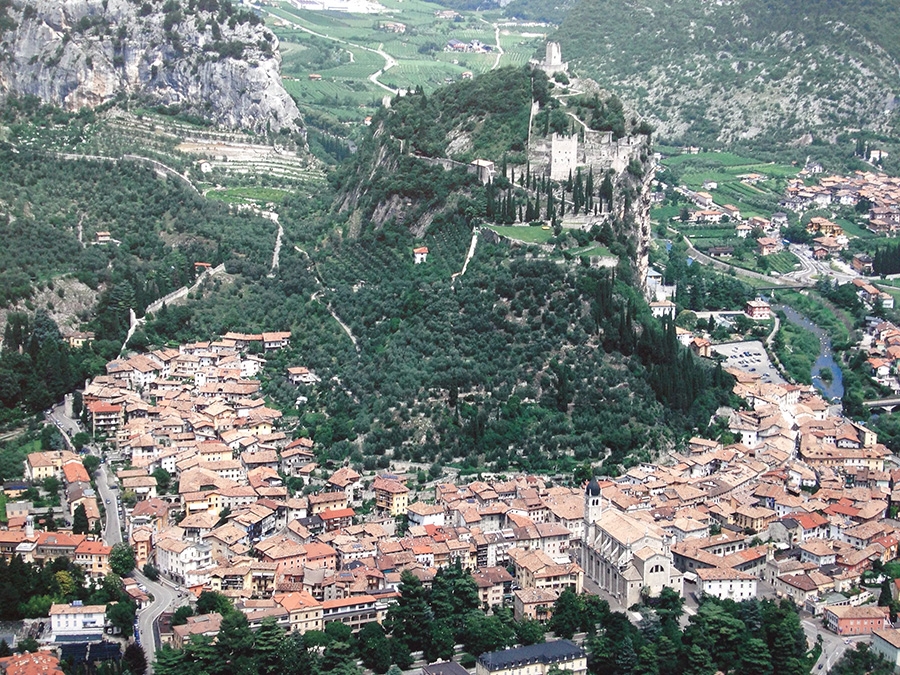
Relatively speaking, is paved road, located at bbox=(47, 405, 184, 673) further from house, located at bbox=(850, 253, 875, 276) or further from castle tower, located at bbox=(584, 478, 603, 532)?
house, located at bbox=(850, 253, 875, 276)

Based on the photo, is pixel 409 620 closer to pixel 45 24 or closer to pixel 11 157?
pixel 11 157

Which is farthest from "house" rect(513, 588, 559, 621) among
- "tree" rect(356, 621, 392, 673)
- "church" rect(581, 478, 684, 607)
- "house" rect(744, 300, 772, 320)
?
"house" rect(744, 300, 772, 320)

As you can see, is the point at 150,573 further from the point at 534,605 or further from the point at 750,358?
the point at 750,358

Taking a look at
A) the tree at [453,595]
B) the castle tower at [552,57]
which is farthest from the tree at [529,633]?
the castle tower at [552,57]

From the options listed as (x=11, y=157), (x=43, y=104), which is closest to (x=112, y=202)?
(x=11, y=157)

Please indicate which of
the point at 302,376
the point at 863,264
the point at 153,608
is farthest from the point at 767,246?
the point at 153,608

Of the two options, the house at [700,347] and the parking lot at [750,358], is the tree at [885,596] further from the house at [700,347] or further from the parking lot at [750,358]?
the house at [700,347]
